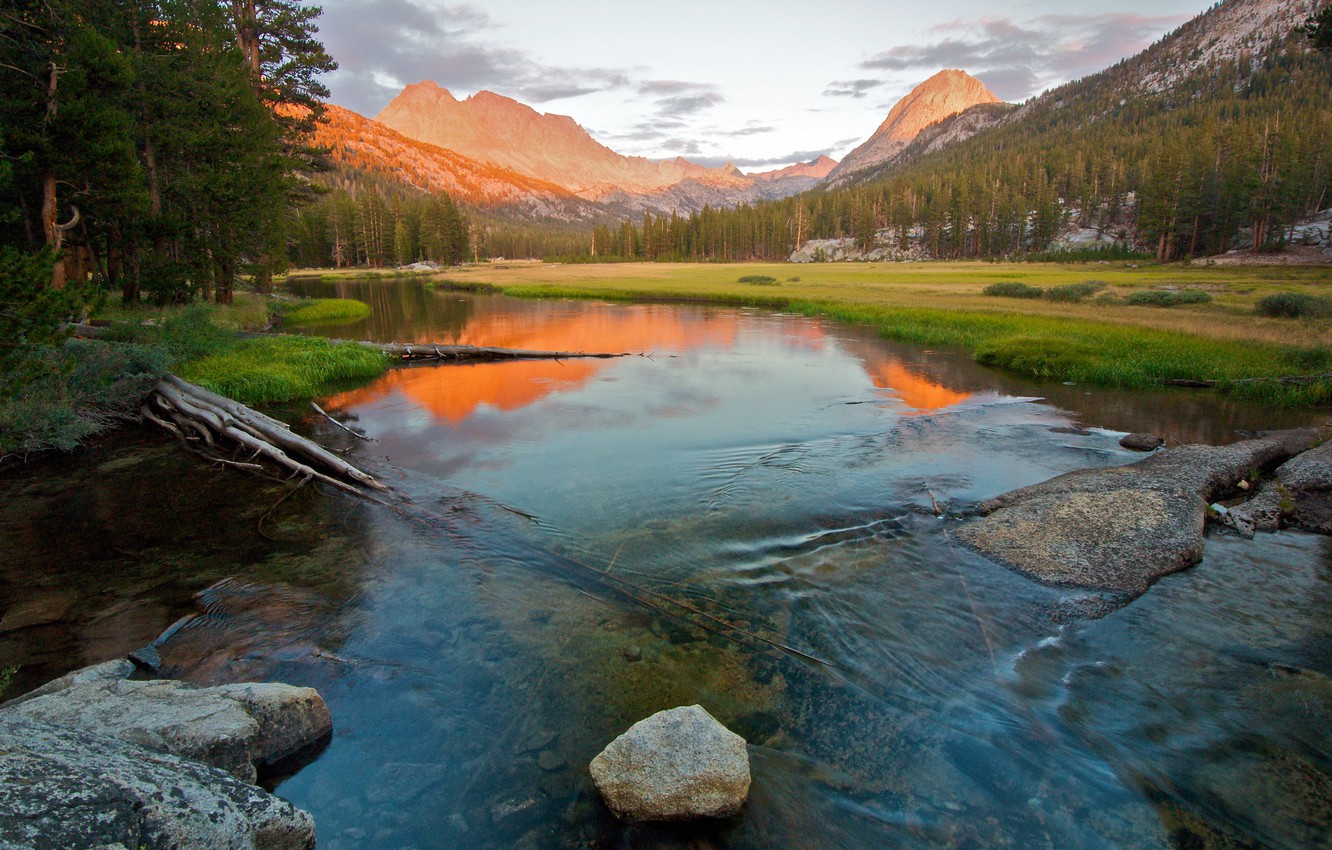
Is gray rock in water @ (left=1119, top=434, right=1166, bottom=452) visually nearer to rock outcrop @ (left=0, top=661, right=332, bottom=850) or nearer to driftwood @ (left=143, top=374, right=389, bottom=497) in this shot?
driftwood @ (left=143, top=374, right=389, bottom=497)

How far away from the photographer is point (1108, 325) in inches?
1233

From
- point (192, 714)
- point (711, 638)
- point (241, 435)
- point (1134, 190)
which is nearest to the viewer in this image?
point (192, 714)

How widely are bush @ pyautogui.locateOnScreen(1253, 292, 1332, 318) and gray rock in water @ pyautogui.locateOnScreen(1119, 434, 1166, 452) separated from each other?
24.1 meters

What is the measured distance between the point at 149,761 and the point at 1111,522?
11983 mm

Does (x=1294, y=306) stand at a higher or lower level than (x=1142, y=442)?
higher

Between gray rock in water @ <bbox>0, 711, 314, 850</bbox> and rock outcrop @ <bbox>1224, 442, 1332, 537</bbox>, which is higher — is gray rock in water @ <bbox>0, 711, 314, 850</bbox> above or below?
above

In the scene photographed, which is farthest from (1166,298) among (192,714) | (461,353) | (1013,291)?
(192,714)

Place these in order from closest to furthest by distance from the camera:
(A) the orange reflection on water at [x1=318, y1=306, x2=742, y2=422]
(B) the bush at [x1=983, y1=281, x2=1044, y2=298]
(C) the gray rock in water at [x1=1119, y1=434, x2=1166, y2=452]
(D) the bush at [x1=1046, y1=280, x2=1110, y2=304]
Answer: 1. (C) the gray rock in water at [x1=1119, y1=434, x2=1166, y2=452]
2. (A) the orange reflection on water at [x1=318, y1=306, x2=742, y2=422]
3. (D) the bush at [x1=1046, y1=280, x2=1110, y2=304]
4. (B) the bush at [x1=983, y1=281, x2=1044, y2=298]

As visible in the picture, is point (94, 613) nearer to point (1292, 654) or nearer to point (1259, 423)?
point (1292, 654)

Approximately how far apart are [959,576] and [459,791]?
7.22 m

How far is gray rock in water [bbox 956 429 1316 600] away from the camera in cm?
924

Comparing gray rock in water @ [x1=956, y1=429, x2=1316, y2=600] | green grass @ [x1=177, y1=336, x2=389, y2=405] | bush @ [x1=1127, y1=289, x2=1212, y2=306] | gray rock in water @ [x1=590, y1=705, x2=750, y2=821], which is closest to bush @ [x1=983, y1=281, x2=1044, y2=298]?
bush @ [x1=1127, y1=289, x2=1212, y2=306]

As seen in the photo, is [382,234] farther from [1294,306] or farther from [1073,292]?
[1294,306]

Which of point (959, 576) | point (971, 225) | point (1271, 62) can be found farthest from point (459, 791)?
point (1271, 62)
